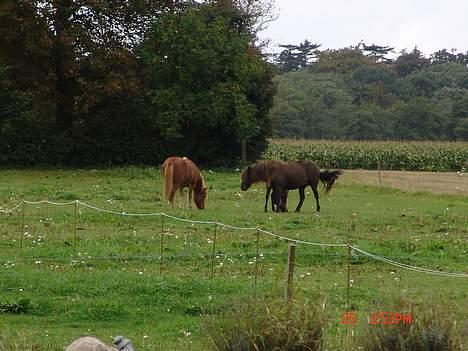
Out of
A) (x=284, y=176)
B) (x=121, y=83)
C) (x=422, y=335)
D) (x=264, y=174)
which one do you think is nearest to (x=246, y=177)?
(x=264, y=174)

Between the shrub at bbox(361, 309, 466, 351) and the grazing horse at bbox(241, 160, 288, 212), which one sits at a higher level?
the grazing horse at bbox(241, 160, 288, 212)

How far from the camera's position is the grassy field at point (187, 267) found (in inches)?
374

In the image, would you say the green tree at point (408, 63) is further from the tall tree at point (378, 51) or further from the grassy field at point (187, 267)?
the grassy field at point (187, 267)

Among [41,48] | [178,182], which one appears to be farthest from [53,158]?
[178,182]

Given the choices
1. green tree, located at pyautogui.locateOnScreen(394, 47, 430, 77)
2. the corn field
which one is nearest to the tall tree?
green tree, located at pyautogui.locateOnScreen(394, 47, 430, 77)

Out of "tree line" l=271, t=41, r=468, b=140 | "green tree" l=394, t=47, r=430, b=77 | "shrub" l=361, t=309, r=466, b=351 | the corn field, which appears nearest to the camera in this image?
"shrub" l=361, t=309, r=466, b=351

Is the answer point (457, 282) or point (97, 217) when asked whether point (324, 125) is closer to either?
point (97, 217)

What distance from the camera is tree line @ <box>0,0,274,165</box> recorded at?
125 ft

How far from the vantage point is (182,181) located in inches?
965

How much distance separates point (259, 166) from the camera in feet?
81.1

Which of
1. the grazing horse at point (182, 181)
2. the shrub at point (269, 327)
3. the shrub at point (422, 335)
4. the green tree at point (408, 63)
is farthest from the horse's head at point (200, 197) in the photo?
the green tree at point (408, 63)

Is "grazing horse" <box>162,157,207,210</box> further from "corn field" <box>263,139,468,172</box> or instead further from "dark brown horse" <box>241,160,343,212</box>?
"corn field" <box>263,139,468,172</box>

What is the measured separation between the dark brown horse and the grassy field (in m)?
0.81

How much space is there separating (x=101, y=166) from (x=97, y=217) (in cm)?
2093
